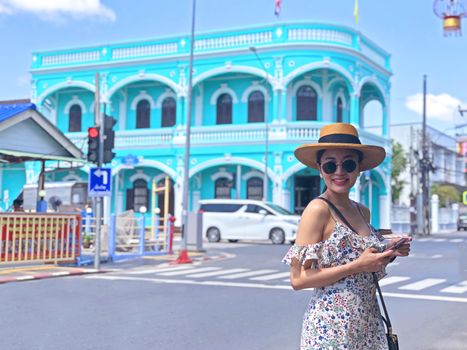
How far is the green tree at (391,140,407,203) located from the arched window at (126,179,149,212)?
2332 centimetres

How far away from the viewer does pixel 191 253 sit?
20781mm

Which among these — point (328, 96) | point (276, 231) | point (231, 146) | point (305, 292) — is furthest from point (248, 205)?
point (305, 292)

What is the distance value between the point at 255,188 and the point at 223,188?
5.91ft

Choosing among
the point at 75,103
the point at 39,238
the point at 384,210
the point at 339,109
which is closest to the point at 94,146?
the point at 39,238

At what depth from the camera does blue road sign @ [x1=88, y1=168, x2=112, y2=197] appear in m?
15.1

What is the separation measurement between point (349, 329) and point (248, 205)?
943 inches

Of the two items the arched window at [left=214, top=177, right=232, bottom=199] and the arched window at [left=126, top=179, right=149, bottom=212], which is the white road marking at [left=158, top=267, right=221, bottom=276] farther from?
the arched window at [left=126, top=179, right=149, bottom=212]

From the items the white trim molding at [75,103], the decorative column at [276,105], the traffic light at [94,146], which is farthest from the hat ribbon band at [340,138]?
the white trim molding at [75,103]

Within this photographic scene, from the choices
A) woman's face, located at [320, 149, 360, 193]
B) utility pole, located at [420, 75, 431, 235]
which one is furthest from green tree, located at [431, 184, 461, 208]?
woman's face, located at [320, 149, 360, 193]

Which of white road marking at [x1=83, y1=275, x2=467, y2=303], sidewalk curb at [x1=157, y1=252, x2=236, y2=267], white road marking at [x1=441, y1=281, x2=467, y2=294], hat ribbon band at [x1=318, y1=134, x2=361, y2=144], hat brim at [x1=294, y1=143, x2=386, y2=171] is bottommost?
white road marking at [x1=83, y1=275, x2=467, y2=303]

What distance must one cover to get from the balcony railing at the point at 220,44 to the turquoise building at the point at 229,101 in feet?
0.18

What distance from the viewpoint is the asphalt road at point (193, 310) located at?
7227 millimetres

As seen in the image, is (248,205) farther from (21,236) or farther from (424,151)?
(424,151)

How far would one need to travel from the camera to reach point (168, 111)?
35.7 meters
